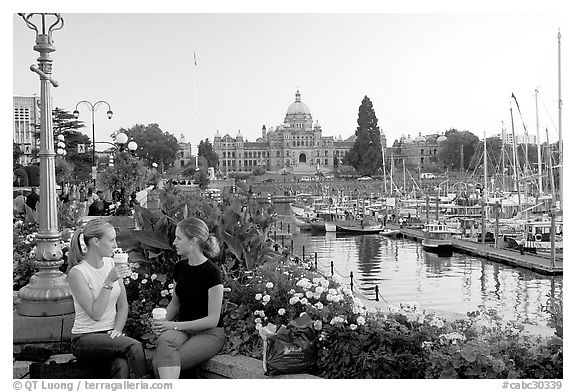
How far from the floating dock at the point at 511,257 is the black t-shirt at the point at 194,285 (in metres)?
20.5

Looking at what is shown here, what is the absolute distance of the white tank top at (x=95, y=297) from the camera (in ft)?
12.0

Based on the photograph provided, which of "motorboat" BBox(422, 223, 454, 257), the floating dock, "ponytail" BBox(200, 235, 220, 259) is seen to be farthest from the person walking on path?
"motorboat" BBox(422, 223, 454, 257)

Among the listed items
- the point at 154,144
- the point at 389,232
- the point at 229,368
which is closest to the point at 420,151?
the point at 154,144

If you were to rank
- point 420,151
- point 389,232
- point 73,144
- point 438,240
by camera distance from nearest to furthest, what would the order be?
point 438,240, point 73,144, point 389,232, point 420,151

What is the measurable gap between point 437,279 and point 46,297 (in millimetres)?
20147

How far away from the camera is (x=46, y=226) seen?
501cm

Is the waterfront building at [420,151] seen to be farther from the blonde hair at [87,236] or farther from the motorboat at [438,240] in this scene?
the blonde hair at [87,236]

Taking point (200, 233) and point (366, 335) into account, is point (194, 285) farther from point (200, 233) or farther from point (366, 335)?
point (366, 335)

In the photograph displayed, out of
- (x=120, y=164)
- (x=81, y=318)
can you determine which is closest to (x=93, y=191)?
(x=120, y=164)

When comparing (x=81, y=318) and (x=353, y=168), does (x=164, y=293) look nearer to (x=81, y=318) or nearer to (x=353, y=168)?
(x=81, y=318)

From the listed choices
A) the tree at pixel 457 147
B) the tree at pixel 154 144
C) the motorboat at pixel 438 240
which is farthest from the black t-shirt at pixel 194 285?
the tree at pixel 457 147

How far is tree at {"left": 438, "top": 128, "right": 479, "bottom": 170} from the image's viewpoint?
7656 centimetres

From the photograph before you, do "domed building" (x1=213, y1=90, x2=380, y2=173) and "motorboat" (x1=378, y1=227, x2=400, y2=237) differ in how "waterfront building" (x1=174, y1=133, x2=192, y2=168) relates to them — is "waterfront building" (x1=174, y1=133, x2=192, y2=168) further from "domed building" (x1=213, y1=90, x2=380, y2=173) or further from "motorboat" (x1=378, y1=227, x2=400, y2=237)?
"motorboat" (x1=378, y1=227, x2=400, y2=237)

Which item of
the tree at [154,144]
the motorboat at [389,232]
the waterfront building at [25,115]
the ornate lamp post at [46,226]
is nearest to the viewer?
the ornate lamp post at [46,226]
